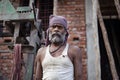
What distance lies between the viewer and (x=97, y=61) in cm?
445

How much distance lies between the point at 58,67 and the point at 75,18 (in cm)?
292

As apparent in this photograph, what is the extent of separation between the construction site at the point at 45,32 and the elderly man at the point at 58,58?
0.61m

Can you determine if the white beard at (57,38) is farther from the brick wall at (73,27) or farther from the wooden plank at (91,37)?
the brick wall at (73,27)

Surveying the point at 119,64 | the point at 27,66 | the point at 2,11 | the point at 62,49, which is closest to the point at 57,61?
the point at 62,49

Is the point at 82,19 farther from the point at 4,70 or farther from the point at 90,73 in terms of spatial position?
the point at 4,70

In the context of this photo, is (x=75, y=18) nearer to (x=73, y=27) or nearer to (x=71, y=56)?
(x=73, y=27)

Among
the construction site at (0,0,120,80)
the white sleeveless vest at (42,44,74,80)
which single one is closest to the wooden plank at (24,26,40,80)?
the construction site at (0,0,120,80)

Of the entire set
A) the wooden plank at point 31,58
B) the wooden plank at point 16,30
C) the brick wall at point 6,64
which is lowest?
the brick wall at point 6,64

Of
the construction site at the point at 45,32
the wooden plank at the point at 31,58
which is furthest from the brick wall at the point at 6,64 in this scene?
the wooden plank at the point at 31,58

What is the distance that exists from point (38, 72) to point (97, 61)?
5.25 feet

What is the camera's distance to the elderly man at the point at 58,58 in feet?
9.57

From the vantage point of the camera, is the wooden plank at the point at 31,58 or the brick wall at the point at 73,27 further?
the brick wall at the point at 73,27

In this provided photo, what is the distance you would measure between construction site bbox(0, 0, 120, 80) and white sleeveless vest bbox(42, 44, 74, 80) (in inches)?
26.1

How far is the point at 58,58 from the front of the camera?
116 inches
